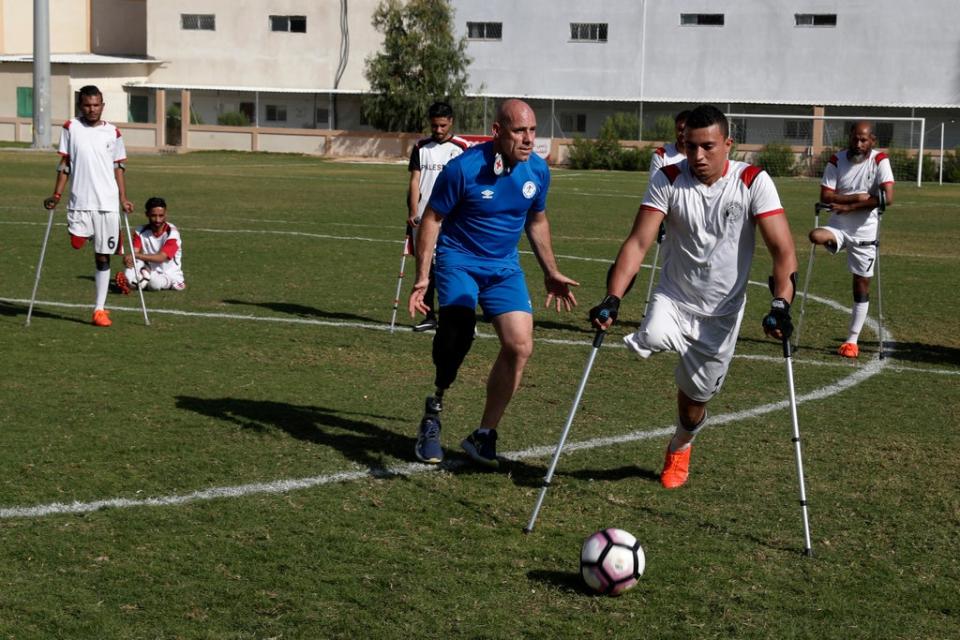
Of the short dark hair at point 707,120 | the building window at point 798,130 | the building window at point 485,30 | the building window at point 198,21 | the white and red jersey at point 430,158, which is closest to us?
the short dark hair at point 707,120

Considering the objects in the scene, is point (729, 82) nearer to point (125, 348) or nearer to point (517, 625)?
point (125, 348)

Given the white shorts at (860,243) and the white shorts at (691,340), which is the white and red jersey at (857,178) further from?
the white shorts at (691,340)

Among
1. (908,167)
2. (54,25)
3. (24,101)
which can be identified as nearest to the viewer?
(908,167)

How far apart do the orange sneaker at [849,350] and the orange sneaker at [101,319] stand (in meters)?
7.19

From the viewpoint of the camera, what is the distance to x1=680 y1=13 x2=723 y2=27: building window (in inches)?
2416

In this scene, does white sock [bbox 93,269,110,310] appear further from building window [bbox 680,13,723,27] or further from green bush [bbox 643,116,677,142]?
building window [bbox 680,13,723,27]

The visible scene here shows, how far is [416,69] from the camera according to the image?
63.5 meters

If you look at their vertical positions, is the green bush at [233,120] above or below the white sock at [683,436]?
above

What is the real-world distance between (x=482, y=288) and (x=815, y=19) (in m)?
56.4

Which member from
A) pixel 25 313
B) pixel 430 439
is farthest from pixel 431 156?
pixel 430 439

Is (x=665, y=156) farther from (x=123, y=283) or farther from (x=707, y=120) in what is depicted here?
(x=123, y=283)

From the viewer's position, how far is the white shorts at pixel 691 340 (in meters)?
7.17

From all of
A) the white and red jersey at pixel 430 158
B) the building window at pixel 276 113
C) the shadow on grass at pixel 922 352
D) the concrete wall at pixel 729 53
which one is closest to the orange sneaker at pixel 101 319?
the white and red jersey at pixel 430 158

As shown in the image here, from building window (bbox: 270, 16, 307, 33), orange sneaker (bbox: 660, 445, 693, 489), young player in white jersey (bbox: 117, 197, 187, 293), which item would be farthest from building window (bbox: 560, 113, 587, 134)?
orange sneaker (bbox: 660, 445, 693, 489)
